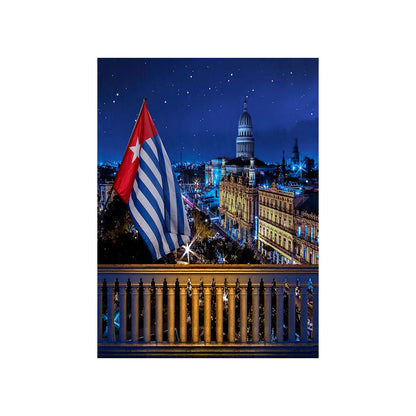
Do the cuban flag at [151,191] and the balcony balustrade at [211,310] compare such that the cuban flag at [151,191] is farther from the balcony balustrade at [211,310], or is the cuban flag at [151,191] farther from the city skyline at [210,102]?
the balcony balustrade at [211,310]

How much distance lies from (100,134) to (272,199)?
1568mm

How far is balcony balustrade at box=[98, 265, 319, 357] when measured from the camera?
3.00 m

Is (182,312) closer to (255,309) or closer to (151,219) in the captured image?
(255,309)

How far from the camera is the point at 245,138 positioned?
3172mm

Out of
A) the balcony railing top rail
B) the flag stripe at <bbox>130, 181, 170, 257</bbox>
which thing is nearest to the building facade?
the balcony railing top rail

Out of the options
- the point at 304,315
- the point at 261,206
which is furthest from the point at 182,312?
the point at 261,206

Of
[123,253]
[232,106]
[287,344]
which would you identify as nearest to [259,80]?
[232,106]

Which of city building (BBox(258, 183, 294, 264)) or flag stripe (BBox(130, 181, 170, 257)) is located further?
city building (BBox(258, 183, 294, 264))

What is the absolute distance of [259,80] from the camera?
10.2ft

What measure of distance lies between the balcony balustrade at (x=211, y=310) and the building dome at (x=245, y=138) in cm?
98

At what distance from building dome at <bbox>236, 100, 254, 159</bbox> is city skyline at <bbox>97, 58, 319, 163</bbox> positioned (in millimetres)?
44

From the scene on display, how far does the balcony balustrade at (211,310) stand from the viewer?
3.00m

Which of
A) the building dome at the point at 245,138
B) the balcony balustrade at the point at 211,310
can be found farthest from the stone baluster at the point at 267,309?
the building dome at the point at 245,138

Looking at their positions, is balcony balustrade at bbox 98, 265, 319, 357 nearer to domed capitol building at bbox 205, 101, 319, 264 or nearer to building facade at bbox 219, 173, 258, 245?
domed capitol building at bbox 205, 101, 319, 264
